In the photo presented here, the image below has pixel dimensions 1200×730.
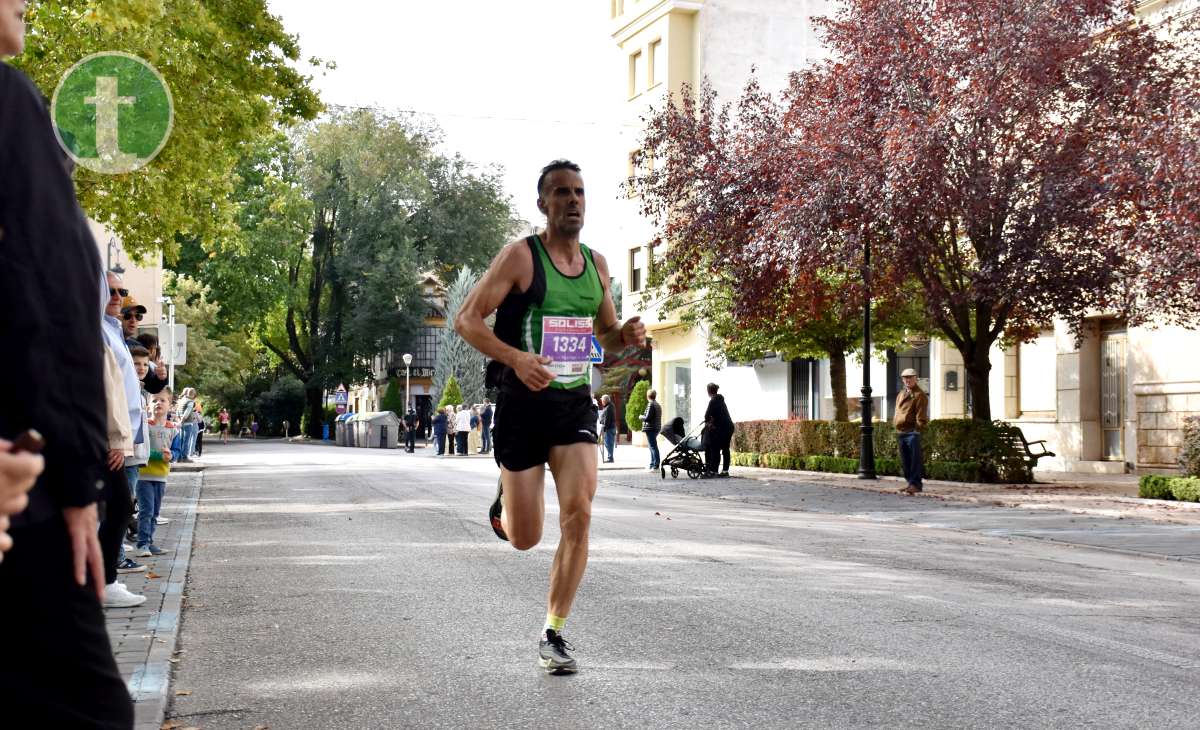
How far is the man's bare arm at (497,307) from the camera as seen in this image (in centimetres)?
555

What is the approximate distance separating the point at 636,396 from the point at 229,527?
34239 mm

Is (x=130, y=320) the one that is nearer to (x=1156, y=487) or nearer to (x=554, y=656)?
(x=554, y=656)

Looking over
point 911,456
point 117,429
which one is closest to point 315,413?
point 911,456

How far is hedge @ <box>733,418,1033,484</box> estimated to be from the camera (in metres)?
22.5

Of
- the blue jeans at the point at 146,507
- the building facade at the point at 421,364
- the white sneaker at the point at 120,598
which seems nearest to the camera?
the white sneaker at the point at 120,598

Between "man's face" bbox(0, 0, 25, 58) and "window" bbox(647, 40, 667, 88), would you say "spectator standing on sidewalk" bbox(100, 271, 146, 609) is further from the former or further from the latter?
"window" bbox(647, 40, 667, 88)

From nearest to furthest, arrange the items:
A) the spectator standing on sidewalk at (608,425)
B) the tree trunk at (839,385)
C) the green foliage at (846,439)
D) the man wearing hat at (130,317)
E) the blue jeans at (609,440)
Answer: the man wearing hat at (130,317) < the green foliage at (846,439) < the tree trunk at (839,385) < the spectator standing on sidewalk at (608,425) < the blue jeans at (609,440)

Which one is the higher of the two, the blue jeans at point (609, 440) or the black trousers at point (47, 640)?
the blue jeans at point (609, 440)

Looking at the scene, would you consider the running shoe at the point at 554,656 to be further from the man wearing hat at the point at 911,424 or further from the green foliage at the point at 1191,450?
the green foliage at the point at 1191,450

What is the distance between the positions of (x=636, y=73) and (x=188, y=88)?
29.2 m

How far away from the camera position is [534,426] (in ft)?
18.8

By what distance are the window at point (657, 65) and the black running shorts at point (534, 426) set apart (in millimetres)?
39864
